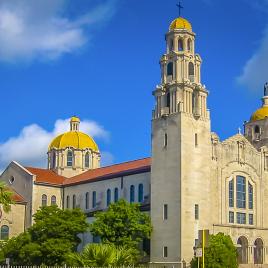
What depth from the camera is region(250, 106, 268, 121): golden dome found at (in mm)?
85750

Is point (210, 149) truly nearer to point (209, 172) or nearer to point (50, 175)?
point (209, 172)

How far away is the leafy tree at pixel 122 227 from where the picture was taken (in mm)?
68000

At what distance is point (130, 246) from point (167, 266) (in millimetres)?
4421

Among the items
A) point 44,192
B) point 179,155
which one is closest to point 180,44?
point 179,155

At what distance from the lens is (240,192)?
7619 cm

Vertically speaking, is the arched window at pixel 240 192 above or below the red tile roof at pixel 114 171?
below

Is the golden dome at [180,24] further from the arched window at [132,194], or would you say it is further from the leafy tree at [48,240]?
the leafy tree at [48,240]

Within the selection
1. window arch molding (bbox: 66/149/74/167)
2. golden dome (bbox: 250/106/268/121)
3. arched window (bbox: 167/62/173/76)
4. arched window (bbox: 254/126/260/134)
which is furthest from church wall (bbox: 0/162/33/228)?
golden dome (bbox: 250/106/268/121)

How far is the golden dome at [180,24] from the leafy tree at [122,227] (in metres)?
21.8

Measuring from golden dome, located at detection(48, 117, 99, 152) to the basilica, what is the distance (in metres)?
17.3

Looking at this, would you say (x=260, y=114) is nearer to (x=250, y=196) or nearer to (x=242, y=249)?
(x=250, y=196)

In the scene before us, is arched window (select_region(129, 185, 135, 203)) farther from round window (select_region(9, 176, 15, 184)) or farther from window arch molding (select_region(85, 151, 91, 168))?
window arch molding (select_region(85, 151, 91, 168))

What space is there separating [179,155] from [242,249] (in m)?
14.5

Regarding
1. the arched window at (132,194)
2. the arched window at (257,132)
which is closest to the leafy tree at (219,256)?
the arched window at (132,194)
